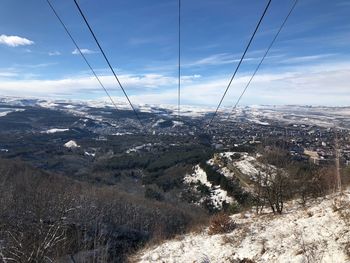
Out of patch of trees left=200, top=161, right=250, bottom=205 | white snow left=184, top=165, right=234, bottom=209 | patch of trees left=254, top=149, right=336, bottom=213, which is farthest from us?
white snow left=184, top=165, right=234, bottom=209

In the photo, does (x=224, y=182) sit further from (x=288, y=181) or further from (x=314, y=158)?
(x=288, y=181)

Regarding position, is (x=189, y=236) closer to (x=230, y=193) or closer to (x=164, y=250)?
(x=164, y=250)

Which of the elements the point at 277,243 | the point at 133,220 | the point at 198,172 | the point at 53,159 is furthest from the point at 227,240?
the point at 53,159

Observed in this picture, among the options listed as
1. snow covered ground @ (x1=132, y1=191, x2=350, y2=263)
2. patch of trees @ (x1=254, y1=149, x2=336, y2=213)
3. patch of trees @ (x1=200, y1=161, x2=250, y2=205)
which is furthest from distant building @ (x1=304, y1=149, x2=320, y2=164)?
patch of trees @ (x1=200, y1=161, x2=250, y2=205)

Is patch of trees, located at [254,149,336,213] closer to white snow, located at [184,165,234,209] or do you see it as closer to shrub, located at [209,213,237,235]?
shrub, located at [209,213,237,235]

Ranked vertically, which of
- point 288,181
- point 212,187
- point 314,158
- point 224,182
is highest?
point 288,181

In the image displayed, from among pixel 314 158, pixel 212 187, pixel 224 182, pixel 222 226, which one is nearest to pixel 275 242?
pixel 222 226

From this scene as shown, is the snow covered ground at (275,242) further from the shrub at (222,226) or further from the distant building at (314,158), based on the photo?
the distant building at (314,158)

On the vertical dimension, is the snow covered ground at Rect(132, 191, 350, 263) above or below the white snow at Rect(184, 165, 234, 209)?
above

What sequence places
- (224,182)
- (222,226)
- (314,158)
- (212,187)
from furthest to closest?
(212,187), (224,182), (314,158), (222,226)
